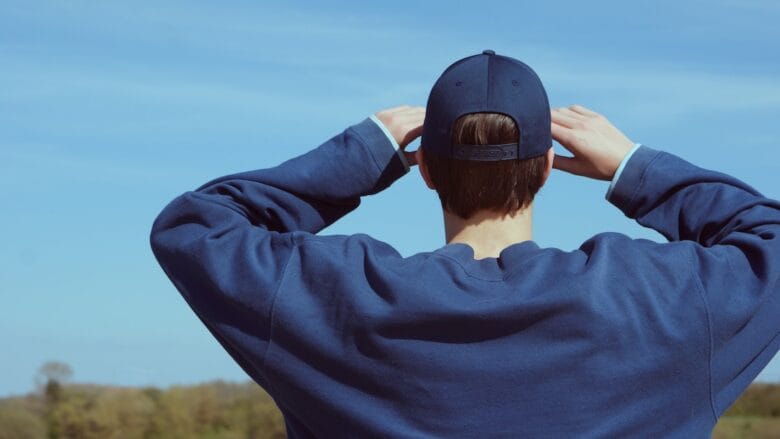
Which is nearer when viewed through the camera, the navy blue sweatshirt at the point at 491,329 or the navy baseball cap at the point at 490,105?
the navy blue sweatshirt at the point at 491,329

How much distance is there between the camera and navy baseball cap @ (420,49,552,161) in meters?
2.25

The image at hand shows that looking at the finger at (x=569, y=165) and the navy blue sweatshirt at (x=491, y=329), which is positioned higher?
the finger at (x=569, y=165)

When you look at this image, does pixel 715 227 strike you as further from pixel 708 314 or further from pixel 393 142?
pixel 393 142

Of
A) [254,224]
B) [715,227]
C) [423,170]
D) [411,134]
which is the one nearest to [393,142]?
[411,134]

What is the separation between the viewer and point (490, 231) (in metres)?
2.24

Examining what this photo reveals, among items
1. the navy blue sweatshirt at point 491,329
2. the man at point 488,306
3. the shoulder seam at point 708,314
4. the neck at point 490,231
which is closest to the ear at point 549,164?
the man at point 488,306

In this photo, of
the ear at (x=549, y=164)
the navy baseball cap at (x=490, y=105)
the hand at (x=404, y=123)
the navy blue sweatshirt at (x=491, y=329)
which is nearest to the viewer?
the navy blue sweatshirt at (x=491, y=329)

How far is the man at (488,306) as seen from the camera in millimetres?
2012

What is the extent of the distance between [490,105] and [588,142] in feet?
1.38

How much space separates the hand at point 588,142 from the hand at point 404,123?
0.35 meters

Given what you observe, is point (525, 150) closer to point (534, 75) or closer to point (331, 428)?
point (534, 75)

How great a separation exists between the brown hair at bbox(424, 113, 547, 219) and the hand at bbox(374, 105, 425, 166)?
0.40 m

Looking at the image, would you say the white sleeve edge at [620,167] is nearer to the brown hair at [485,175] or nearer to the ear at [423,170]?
the brown hair at [485,175]

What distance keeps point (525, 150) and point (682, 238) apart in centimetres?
57
